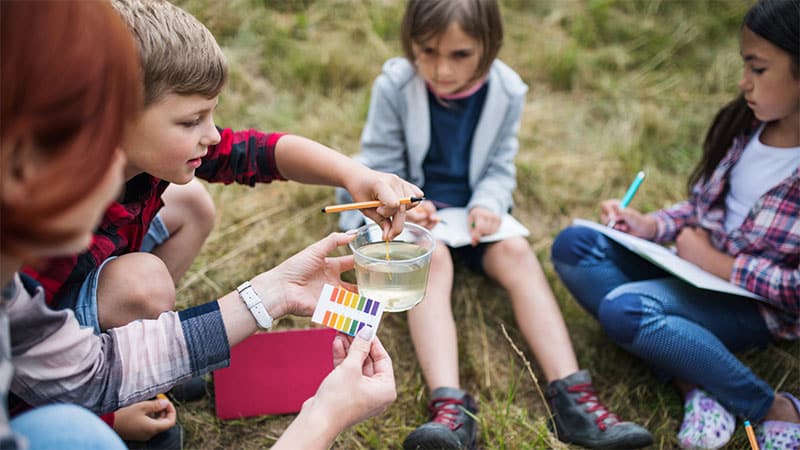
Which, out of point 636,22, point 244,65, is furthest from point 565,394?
point 636,22

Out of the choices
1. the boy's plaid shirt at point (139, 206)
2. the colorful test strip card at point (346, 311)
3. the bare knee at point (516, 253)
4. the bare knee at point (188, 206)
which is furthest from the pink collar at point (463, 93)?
the colorful test strip card at point (346, 311)

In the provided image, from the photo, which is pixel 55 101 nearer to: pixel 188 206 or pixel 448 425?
pixel 188 206

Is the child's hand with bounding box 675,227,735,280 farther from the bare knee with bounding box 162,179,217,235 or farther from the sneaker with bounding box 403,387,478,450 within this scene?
the bare knee with bounding box 162,179,217,235

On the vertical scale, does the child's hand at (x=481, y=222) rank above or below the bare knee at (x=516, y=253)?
above

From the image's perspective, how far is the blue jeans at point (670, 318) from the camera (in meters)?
1.89

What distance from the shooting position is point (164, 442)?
172 cm

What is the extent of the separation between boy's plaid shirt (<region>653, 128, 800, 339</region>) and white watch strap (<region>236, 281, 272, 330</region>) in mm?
1287

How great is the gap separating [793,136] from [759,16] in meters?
0.35

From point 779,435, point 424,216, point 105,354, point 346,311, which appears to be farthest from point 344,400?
point 779,435

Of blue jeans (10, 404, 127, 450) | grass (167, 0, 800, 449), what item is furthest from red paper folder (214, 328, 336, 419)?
blue jeans (10, 404, 127, 450)

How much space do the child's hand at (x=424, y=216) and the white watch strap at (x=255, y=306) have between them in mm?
733

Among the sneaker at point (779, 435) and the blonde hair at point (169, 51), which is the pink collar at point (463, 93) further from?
the sneaker at point (779, 435)

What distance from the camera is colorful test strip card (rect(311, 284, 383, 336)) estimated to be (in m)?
1.41

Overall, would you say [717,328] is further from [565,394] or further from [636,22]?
[636,22]
